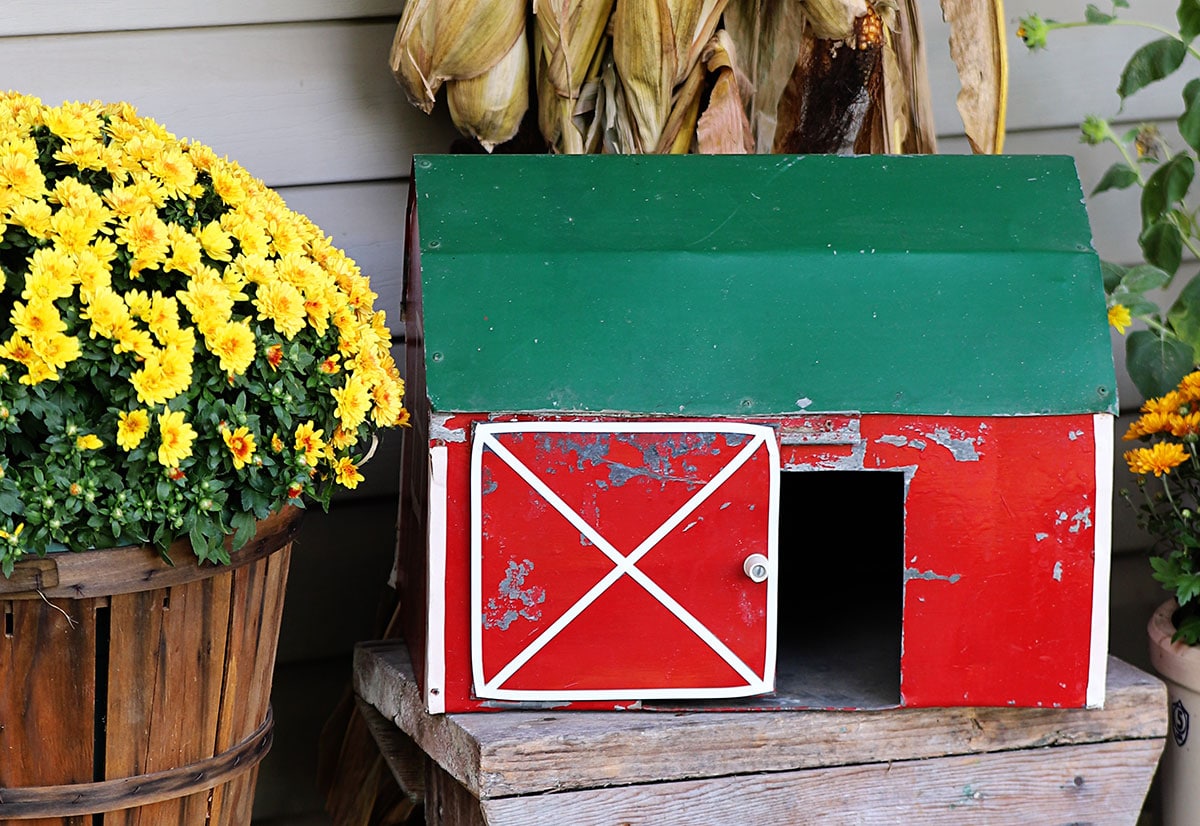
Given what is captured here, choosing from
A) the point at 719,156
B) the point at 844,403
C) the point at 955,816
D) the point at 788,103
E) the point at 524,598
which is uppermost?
the point at 788,103

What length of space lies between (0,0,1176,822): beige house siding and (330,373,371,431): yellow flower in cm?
66

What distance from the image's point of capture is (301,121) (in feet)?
6.39

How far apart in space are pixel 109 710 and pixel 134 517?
0.22 metres

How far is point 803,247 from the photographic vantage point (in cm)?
146

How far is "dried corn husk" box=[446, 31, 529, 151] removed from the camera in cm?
185

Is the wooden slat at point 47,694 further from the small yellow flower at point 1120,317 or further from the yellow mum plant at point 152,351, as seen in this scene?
the small yellow flower at point 1120,317

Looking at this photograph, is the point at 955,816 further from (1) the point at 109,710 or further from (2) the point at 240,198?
(2) the point at 240,198

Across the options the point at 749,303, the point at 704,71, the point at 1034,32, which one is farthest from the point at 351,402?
the point at 1034,32

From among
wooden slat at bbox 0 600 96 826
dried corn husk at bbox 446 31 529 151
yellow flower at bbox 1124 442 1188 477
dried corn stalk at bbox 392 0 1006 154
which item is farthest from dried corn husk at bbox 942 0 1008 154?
wooden slat at bbox 0 600 96 826

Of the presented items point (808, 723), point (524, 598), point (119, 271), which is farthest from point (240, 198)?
point (808, 723)

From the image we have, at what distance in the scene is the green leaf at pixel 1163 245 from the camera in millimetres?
2029

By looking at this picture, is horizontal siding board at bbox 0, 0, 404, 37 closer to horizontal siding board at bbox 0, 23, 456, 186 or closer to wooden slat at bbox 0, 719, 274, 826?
horizontal siding board at bbox 0, 23, 456, 186

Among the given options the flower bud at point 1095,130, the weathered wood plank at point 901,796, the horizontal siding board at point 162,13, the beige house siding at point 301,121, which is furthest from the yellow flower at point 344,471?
the flower bud at point 1095,130

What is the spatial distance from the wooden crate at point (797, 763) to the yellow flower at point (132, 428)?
0.47m
